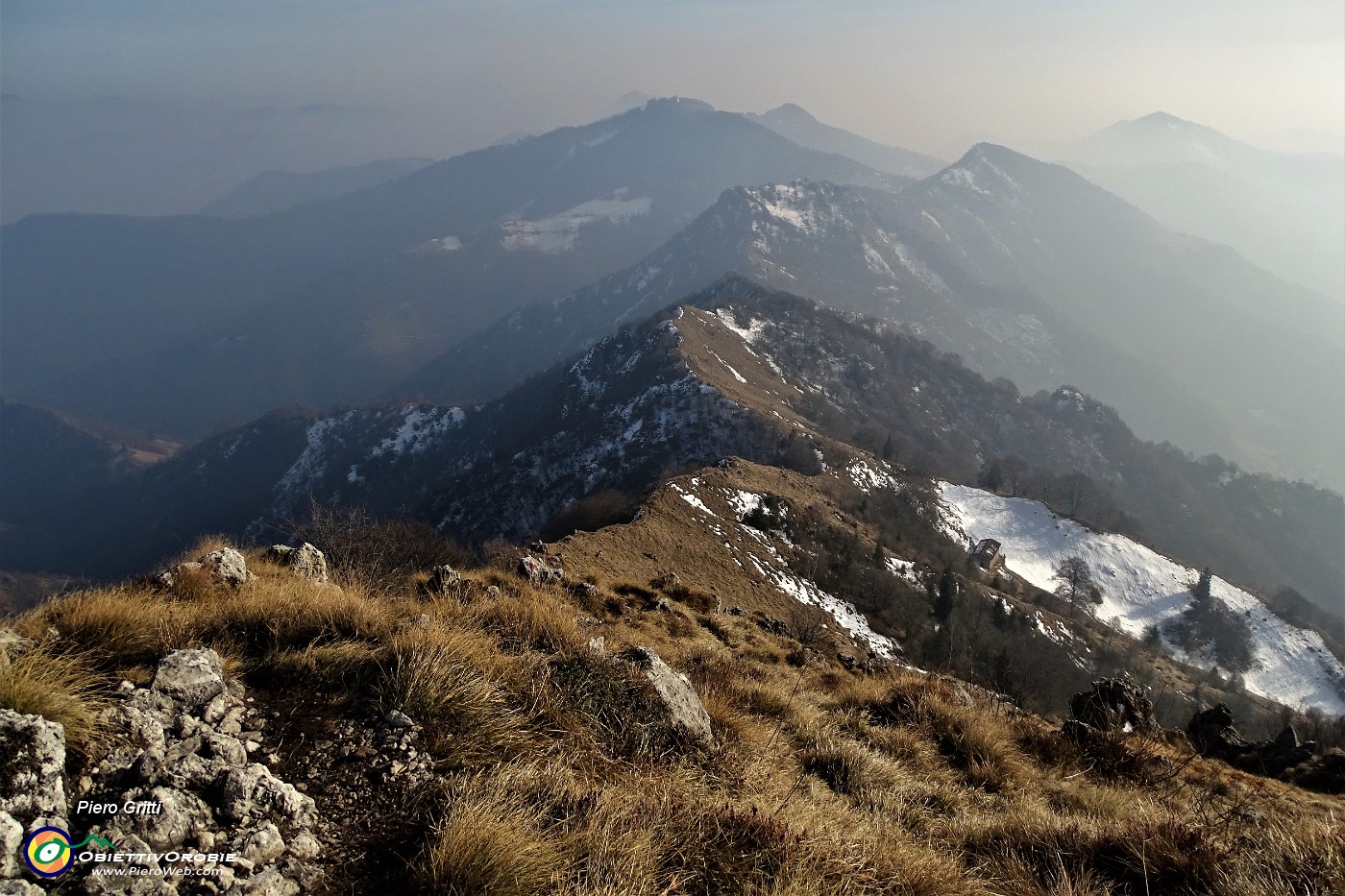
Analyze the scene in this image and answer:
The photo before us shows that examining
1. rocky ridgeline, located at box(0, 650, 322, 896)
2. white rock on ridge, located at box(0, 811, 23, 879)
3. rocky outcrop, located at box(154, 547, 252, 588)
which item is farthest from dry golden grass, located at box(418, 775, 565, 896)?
rocky outcrop, located at box(154, 547, 252, 588)

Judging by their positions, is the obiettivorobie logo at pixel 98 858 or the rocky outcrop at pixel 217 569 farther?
the rocky outcrop at pixel 217 569

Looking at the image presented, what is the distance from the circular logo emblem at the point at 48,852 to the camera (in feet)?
8.52

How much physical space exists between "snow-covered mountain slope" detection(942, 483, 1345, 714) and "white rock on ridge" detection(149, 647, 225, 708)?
89.8m

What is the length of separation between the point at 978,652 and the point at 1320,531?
18961 cm

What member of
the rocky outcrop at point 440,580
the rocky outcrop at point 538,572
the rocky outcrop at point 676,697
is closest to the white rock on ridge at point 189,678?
the rocky outcrop at point 676,697

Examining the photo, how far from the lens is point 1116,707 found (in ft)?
35.3

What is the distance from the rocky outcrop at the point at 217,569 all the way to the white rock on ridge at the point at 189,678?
117 inches

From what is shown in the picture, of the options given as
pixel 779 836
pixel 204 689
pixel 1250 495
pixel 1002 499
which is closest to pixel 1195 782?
pixel 779 836

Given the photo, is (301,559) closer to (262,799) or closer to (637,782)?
(262,799)

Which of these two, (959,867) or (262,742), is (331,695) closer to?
(262,742)

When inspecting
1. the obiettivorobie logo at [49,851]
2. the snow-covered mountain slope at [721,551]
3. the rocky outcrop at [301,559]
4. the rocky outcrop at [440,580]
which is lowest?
the snow-covered mountain slope at [721,551]

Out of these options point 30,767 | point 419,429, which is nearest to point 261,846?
point 30,767

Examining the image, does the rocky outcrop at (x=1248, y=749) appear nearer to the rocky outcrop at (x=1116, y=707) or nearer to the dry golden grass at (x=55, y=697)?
the rocky outcrop at (x=1116, y=707)

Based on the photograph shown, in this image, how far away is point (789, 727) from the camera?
6.97 m
